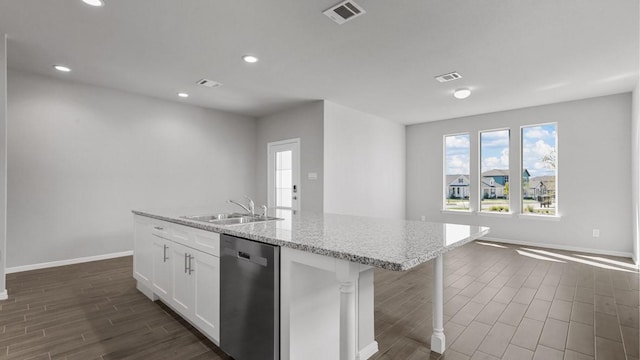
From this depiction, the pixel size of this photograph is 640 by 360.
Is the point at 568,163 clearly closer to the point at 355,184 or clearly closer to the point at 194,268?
the point at 355,184

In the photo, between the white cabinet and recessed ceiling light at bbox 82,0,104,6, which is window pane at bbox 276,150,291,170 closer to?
the white cabinet

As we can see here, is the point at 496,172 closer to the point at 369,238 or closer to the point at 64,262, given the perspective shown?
the point at 369,238

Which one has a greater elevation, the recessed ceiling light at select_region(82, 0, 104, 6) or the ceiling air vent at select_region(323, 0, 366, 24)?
the recessed ceiling light at select_region(82, 0, 104, 6)

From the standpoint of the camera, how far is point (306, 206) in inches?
211

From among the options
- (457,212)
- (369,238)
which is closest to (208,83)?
(369,238)

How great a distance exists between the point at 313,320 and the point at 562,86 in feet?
16.4

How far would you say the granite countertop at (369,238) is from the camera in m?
1.21

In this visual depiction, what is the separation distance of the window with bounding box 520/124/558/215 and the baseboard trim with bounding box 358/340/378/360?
5083 millimetres

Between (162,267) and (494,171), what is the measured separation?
20.1 ft

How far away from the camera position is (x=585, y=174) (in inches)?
198

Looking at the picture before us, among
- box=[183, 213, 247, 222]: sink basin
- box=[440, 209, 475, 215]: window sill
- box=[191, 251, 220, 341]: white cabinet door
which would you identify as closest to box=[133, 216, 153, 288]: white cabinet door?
box=[183, 213, 247, 222]: sink basin

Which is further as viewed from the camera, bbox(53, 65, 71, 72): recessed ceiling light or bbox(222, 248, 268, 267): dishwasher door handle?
bbox(53, 65, 71, 72): recessed ceiling light

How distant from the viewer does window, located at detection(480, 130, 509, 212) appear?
233 inches

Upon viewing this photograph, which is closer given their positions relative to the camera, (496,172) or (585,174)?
(585,174)
